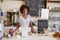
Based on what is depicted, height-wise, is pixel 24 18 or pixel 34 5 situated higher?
pixel 34 5

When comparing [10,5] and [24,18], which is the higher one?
[10,5]

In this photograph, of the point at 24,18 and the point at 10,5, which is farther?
the point at 10,5

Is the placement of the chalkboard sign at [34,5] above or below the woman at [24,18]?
above

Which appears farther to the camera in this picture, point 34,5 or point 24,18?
point 34,5

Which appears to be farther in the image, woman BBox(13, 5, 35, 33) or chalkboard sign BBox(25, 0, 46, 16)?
chalkboard sign BBox(25, 0, 46, 16)

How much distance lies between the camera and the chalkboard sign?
2.40 metres

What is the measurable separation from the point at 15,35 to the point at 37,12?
0.58 metres

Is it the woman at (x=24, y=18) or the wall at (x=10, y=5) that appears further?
the wall at (x=10, y=5)

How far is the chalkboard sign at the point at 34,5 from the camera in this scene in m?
2.40

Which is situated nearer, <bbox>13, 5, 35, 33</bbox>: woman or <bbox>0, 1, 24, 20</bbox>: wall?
<bbox>13, 5, 35, 33</bbox>: woman

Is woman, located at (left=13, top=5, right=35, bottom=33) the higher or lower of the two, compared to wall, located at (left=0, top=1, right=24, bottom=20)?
lower

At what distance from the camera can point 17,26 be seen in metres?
2.20

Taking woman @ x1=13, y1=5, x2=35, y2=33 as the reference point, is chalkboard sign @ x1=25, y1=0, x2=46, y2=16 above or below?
above

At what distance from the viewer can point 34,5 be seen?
2.42m
